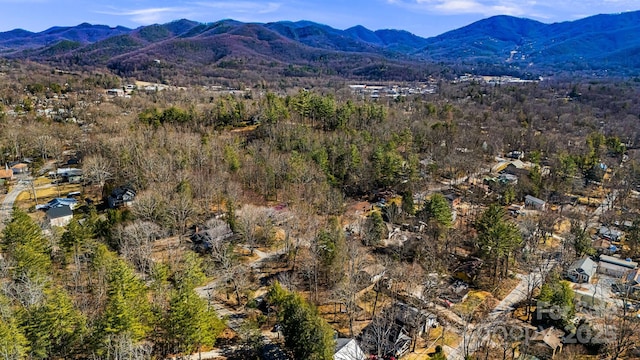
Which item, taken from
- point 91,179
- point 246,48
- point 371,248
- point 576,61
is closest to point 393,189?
point 371,248

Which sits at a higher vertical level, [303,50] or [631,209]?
[303,50]

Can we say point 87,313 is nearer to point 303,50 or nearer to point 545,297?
point 545,297

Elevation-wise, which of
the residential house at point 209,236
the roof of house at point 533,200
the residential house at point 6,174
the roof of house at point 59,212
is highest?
the residential house at point 6,174

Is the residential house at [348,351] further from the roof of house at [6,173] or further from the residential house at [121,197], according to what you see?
the roof of house at [6,173]

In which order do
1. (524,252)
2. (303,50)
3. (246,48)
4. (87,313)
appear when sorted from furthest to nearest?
(303,50), (246,48), (524,252), (87,313)

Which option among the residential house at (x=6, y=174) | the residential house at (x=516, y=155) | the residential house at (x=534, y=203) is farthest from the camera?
the residential house at (x=516, y=155)

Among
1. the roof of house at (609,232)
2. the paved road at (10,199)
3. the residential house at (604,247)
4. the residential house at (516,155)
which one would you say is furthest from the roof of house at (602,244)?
the paved road at (10,199)

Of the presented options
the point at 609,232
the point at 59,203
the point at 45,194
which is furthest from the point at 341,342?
the point at 45,194

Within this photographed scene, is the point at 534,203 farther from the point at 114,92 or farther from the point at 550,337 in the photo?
the point at 114,92

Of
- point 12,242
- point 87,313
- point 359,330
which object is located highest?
point 12,242
